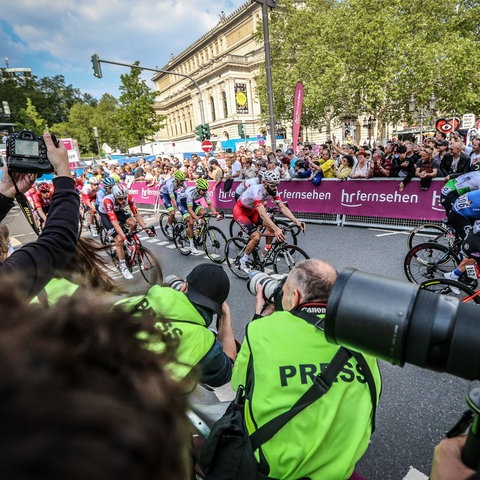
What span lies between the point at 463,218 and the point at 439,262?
684 mm

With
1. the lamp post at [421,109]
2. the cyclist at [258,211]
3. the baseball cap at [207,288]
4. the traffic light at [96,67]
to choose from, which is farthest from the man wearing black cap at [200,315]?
the lamp post at [421,109]

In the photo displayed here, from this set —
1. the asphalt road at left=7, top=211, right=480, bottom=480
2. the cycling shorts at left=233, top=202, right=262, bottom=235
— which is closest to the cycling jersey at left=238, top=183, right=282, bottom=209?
the cycling shorts at left=233, top=202, right=262, bottom=235

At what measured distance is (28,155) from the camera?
5.82 feet

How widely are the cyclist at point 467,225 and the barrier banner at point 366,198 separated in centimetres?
316

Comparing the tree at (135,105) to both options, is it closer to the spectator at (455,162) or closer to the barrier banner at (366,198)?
the barrier banner at (366,198)

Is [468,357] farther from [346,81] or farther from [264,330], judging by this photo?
[346,81]

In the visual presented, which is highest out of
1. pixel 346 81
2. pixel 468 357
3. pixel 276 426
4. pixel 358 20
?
pixel 358 20

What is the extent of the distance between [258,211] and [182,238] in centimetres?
289

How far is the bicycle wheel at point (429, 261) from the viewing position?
14.4 feet

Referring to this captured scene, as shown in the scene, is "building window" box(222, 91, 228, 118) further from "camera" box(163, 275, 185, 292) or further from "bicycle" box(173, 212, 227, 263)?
"camera" box(163, 275, 185, 292)

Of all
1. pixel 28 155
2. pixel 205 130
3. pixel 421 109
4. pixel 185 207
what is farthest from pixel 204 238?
pixel 421 109

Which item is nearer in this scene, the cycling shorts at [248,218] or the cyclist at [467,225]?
the cyclist at [467,225]

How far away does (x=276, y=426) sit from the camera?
1318 millimetres

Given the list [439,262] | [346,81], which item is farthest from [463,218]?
[346,81]
